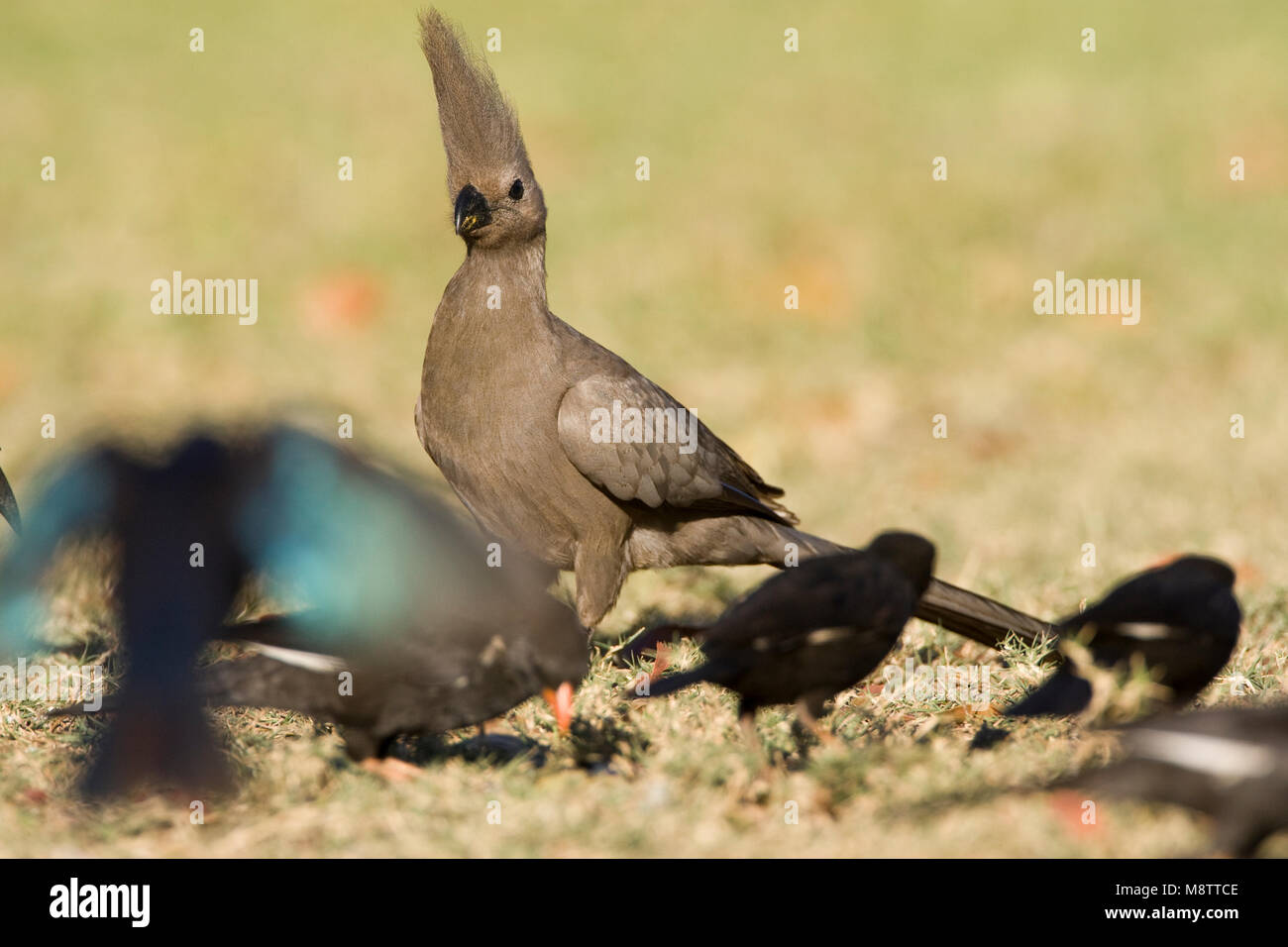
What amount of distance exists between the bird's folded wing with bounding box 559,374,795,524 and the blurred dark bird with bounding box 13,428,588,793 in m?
0.92

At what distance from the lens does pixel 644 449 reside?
521cm

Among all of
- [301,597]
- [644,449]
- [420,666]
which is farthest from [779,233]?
[420,666]

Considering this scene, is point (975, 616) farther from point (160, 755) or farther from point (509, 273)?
point (160, 755)

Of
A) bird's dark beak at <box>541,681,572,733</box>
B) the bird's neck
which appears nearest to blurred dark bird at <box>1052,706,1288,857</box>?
bird's dark beak at <box>541,681,572,733</box>

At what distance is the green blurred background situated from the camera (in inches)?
356

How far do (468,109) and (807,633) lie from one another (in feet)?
7.43

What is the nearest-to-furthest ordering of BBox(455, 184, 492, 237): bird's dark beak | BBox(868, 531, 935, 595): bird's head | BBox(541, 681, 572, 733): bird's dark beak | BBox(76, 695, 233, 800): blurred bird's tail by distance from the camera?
BBox(76, 695, 233, 800): blurred bird's tail < BBox(541, 681, 572, 733): bird's dark beak < BBox(868, 531, 935, 595): bird's head < BBox(455, 184, 492, 237): bird's dark beak

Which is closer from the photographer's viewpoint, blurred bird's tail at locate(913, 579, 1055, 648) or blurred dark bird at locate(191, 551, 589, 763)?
blurred dark bird at locate(191, 551, 589, 763)

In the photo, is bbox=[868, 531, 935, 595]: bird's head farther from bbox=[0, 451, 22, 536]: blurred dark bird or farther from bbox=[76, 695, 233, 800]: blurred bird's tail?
bbox=[0, 451, 22, 536]: blurred dark bird

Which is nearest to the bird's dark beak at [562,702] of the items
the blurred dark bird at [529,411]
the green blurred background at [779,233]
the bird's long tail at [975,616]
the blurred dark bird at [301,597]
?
the blurred dark bird at [301,597]

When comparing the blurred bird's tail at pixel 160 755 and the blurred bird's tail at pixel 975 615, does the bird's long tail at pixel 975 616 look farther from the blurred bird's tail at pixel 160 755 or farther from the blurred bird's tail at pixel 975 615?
the blurred bird's tail at pixel 160 755
